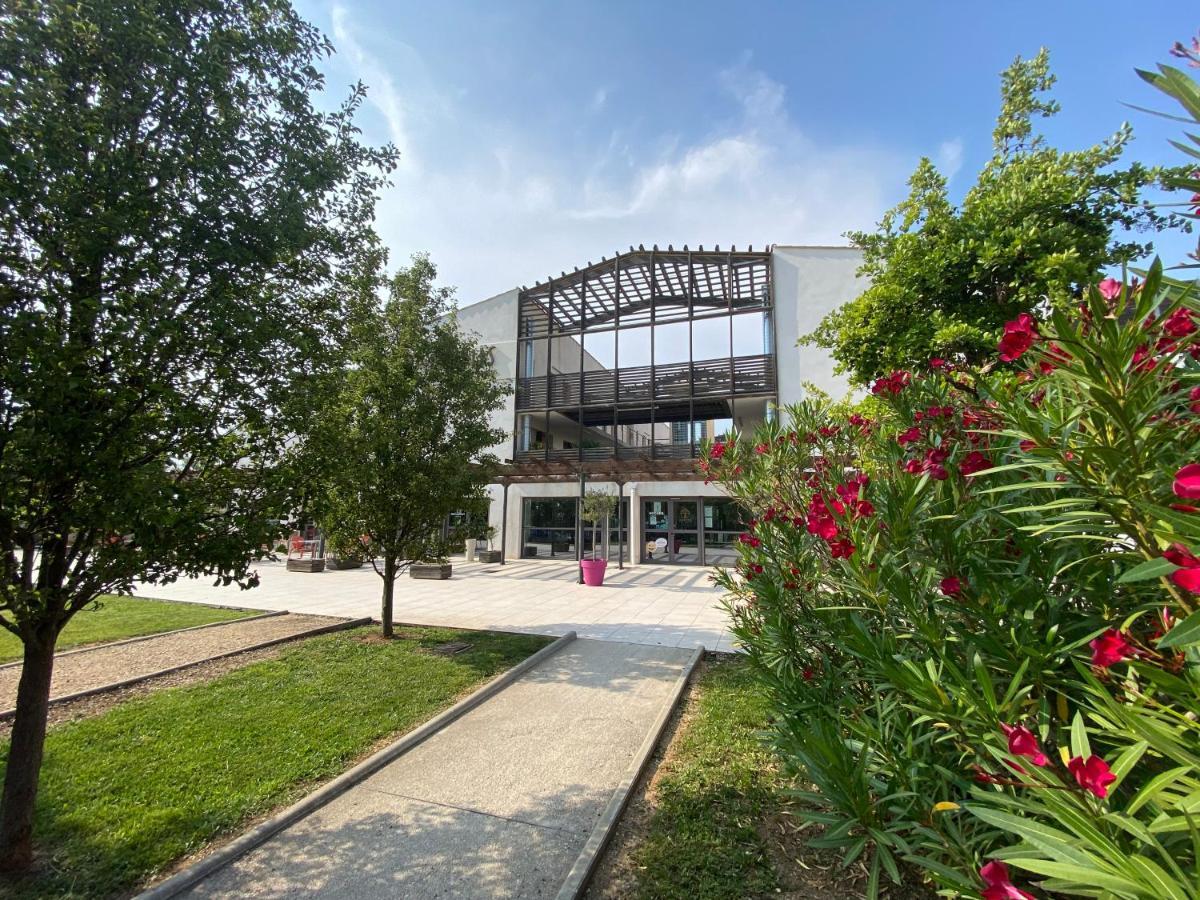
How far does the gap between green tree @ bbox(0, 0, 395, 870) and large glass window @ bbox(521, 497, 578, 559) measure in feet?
60.8

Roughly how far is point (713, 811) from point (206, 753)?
13.8 ft

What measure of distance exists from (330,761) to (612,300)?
20.5 m

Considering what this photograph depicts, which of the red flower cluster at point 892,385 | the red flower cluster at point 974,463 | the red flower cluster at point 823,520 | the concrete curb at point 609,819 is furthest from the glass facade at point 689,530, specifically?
the red flower cluster at point 974,463

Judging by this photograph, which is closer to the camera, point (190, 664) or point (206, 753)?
point (206, 753)

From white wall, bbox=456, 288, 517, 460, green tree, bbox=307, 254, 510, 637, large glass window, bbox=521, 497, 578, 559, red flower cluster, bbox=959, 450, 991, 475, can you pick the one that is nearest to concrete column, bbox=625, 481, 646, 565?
large glass window, bbox=521, 497, 578, 559

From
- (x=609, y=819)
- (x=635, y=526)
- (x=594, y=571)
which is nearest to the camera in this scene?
(x=609, y=819)

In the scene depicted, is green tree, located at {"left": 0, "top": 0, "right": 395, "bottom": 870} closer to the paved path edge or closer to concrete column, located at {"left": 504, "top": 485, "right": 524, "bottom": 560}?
the paved path edge

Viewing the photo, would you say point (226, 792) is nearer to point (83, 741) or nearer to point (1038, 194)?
point (83, 741)

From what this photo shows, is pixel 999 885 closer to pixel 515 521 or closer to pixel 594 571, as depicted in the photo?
pixel 594 571

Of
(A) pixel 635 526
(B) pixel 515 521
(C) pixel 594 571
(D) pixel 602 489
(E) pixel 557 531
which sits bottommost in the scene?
(C) pixel 594 571

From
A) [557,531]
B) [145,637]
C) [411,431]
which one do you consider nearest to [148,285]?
[411,431]

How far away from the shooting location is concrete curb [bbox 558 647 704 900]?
9.39 feet

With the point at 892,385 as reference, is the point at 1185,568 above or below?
below

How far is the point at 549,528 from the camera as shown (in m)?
22.3
